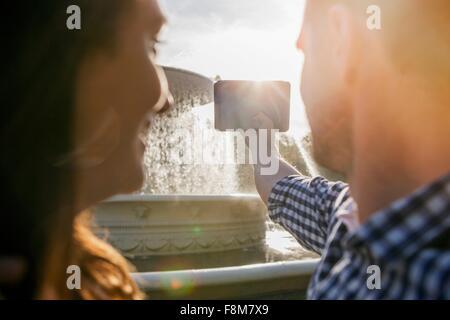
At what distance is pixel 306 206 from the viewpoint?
1.54 metres

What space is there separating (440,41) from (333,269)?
1.77 ft

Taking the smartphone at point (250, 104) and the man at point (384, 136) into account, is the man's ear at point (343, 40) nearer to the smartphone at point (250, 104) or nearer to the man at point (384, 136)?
the man at point (384, 136)

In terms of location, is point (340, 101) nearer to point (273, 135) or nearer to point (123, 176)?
point (123, 176)

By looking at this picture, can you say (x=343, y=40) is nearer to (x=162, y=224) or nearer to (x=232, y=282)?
(x=232, y=282)

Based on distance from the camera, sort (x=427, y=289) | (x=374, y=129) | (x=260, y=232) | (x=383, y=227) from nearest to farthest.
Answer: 1. (x=427, y=289)
2. (x=383, y=227)
3. (x=374, y=129)
4. (x=260, y=232)

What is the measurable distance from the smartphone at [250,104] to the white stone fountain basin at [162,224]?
198cm

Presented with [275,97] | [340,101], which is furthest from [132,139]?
[275,97]

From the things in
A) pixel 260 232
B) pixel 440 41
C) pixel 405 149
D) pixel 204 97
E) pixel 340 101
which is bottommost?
pixel 260 232

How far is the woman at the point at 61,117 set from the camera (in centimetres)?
84

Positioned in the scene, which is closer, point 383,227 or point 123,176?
point 383,227

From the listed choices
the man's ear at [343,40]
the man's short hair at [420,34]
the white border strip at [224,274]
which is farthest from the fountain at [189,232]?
the man's short hair at [420,34]

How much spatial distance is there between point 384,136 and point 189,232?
280 centimetres

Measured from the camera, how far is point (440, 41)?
2.98ft

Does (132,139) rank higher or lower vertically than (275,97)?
lower
